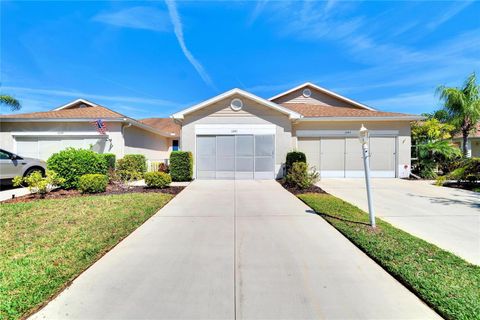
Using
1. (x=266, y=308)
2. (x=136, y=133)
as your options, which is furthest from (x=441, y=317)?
(x=136, y=133)

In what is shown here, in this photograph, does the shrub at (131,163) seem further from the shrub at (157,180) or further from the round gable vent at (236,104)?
the round gable vent at (236,104)

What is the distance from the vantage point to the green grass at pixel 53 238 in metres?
2.54

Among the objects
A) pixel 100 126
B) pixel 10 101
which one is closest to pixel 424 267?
pixel 100 126

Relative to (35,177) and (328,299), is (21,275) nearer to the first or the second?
(328,299)

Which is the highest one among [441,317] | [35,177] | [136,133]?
[136,133]

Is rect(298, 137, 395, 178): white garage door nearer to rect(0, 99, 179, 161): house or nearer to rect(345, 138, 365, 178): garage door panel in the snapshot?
rect(345, 138, 365, 178): garage door panel

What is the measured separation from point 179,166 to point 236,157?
309 centimetres

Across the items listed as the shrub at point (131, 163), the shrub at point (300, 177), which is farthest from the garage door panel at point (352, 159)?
the shrub at point (131, 163)

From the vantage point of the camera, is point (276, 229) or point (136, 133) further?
point (136, 133)

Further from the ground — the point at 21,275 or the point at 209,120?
the point at 209,120

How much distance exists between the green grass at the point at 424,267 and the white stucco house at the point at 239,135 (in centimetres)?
795

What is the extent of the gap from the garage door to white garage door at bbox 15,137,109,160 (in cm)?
568

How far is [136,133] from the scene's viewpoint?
14805 millimetres

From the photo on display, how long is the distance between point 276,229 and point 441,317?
2.70 meters
